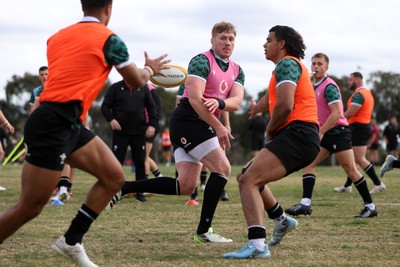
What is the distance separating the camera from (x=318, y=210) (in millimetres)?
11414

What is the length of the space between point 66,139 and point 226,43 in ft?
9.47

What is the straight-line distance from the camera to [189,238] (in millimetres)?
8062

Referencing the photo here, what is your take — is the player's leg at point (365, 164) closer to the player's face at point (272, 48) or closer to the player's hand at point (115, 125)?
the player's hand at point (115, 125)

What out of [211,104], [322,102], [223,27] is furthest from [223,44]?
[322,102]

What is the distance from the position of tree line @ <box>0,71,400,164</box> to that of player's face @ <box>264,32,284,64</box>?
67.3m

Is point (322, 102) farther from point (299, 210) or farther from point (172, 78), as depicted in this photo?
point (172, 78)

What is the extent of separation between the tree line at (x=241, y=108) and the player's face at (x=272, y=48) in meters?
67.3

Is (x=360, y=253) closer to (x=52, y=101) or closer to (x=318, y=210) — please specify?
(x=52, y=101)

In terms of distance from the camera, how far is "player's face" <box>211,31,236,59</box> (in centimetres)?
804

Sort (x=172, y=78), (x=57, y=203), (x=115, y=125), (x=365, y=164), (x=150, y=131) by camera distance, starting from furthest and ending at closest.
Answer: (x=365, y=164)
(x=150, y=131)
(x=115, y=125)
(x=57, y=203)
(x=172, y=78)

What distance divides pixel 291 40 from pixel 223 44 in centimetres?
108

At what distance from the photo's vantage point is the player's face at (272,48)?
719 centimetres

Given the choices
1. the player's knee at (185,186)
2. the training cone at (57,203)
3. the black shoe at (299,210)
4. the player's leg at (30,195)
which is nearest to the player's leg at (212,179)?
the player's knee at (185,186)

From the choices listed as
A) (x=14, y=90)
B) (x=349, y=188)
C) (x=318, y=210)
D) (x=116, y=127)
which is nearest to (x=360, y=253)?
(x=318, y=210)
